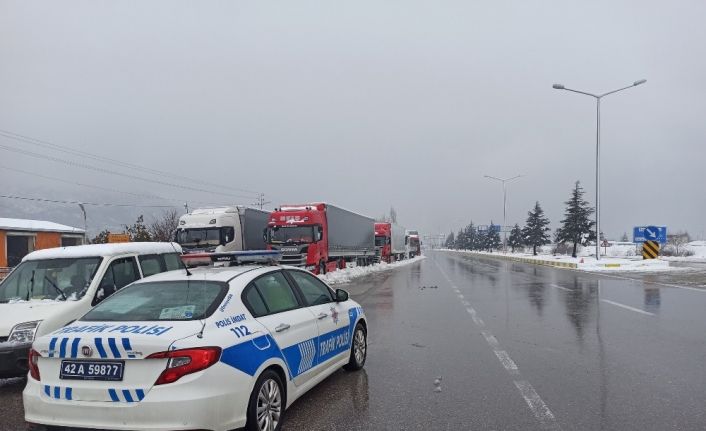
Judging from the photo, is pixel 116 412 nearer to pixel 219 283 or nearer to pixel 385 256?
pixel 219 283

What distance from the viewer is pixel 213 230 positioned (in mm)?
24266

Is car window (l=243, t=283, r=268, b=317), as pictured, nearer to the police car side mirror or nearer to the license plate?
the license plate

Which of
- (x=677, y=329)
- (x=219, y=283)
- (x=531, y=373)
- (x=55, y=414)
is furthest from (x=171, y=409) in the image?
(x=677, y=329)

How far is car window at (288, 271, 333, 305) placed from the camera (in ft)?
19.4

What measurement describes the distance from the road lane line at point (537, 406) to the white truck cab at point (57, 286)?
17.3ft

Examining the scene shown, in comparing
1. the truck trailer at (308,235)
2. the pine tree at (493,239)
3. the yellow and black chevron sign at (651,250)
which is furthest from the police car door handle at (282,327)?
the pine tree at (493,239)

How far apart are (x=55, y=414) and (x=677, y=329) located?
9817 millimetres

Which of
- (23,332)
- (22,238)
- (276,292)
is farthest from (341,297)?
(22,238)

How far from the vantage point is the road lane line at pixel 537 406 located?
4754 mm

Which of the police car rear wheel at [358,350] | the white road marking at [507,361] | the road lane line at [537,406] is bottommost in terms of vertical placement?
the road lane line at [537,406]

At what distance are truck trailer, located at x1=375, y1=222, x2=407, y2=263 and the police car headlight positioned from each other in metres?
37.3

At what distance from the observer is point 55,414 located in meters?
3.97

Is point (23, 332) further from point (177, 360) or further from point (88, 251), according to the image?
point (177, 360)

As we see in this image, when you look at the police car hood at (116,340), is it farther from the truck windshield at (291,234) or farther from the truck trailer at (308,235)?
the truck windshield at (291,234)
